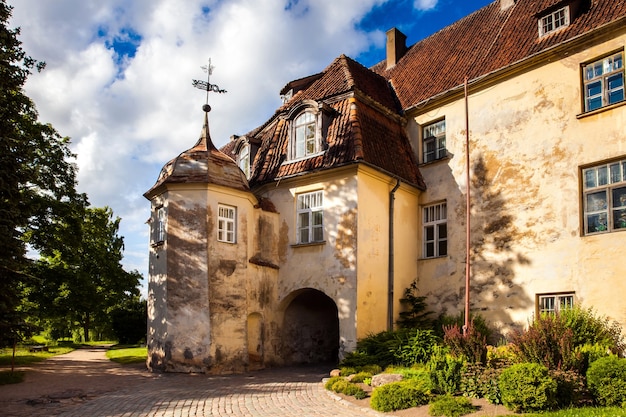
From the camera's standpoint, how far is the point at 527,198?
16156 millimetres

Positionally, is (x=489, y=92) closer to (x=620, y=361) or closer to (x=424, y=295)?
(x=424, y=295)

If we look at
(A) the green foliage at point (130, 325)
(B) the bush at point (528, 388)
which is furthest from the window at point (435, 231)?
(A) the green foliage at point (130, 325)

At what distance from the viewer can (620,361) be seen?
10242 mm

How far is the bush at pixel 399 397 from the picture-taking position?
10.9 meters

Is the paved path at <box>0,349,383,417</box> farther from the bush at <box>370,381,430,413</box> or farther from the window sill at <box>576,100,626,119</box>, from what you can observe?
the window sill at <box>576,100,626,119</box>

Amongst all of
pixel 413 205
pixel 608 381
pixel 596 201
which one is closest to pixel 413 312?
pixel 413 205

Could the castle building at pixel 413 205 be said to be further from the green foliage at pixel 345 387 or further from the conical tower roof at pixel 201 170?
the green foliage at pixel 345 387

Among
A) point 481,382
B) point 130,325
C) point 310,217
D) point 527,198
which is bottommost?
point 130,325

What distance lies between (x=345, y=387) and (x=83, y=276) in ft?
55.9

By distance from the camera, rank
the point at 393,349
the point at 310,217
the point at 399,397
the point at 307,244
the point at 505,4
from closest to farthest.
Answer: the point at 399,397, the point at 393,349, the point at 307,244, the point at 310,217, the point at 505,4

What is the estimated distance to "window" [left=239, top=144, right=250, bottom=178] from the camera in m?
21.8

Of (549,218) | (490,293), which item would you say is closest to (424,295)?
(490,293)

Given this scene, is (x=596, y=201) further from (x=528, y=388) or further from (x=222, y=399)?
(x=222, y=399)

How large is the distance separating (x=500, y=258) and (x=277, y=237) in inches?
299
